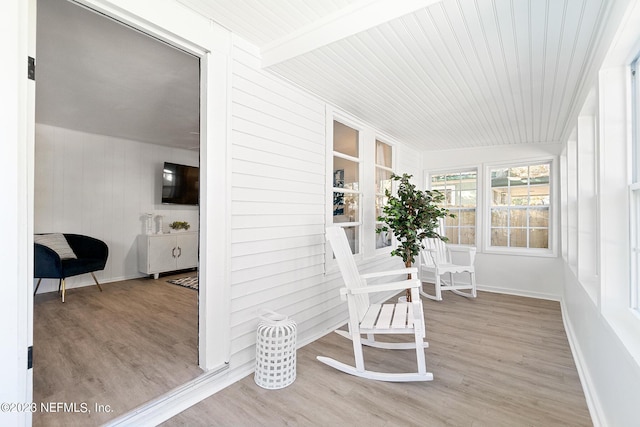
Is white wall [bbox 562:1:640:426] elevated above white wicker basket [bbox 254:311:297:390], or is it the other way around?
white wall [bbox 562:1:640:426]

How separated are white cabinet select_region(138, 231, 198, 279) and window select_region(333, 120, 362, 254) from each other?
347 centimetres

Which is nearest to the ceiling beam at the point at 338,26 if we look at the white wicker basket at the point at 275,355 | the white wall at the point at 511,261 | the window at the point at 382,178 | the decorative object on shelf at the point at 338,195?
the decorative object on shelf at the point at 338,195

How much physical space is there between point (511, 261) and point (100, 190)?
6.52 m

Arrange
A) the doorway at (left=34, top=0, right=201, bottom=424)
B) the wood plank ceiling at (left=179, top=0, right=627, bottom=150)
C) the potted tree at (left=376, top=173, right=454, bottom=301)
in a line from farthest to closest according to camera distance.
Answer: the potted tree at (left=376, top=173, right=454, bottom=301)
the doorway at (left=34, top=0, right=201, bottom=424)
the wood plank ceiling at (left=179, top=0, right=627, bottom=150)

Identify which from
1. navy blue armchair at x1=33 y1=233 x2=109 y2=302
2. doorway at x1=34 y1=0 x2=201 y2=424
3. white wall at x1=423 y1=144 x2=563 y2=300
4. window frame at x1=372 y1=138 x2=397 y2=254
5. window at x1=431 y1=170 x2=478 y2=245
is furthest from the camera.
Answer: window at x1=431 y1=170 x2=478 y2=245

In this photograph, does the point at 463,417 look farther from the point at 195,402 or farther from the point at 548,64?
the point at 548,64

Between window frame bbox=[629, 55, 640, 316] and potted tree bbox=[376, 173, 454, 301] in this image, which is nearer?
window frame bbox=[629, 55, 640, 316]

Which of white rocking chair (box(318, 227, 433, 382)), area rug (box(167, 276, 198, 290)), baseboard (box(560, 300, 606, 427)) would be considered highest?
white rocking chair (box(318, 227, 433, 382))

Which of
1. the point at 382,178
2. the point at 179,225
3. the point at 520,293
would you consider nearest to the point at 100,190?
the point at 179,225

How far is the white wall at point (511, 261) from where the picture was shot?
4438mm

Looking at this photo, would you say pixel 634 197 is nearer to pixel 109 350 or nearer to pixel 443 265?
pixel 443 265

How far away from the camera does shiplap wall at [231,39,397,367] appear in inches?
87.7

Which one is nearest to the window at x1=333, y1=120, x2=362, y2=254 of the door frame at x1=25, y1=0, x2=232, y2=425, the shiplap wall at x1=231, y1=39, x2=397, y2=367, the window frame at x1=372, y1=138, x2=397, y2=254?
the shiplap wall at x1=231, y1=39, x2=397, y2=367

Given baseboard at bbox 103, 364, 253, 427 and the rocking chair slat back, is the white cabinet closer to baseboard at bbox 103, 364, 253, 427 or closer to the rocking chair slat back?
baseboard at bbox 103, 364, 253, 427
